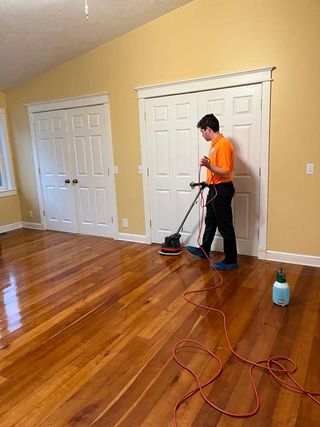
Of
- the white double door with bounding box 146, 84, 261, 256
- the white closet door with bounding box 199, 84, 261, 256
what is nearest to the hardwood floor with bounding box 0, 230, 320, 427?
the white closet door with bounding box 199, 84, 261, 256

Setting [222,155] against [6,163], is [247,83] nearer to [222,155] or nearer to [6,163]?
[222,155]

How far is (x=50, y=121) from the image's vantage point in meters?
5.23

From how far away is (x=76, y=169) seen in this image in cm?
517

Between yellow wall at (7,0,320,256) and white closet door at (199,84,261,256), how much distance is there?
0.18m

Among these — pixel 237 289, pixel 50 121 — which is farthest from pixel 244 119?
pixel 50 121

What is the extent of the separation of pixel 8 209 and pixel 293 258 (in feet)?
15.7

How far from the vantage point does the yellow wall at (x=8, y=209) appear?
5.71m

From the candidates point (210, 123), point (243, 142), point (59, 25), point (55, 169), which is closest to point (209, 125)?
point (210, 123)

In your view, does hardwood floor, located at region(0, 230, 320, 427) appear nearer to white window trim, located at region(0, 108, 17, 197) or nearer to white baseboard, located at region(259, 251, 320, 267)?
white baseboard, located at region(259, 251, 320, 267)

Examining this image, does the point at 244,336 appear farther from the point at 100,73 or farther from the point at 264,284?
the point at 100,73

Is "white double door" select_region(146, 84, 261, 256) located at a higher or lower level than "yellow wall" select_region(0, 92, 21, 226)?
higher

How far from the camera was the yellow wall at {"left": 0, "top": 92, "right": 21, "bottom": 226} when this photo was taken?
18.7ft

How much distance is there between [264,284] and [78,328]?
1.77 m

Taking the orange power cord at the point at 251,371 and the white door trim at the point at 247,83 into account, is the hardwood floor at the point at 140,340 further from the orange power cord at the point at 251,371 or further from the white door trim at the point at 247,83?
the white door trim at the point at 247,83
